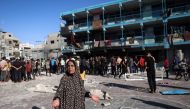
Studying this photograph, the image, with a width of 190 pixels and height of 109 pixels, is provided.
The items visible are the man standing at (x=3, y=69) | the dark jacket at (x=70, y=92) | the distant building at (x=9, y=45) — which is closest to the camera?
the dark jacket at (x=70, y=92)

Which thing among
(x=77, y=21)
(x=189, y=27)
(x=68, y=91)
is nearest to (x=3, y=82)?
(x=68, y=91)

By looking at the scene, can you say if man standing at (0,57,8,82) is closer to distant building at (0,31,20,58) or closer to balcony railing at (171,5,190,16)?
balcony railing at (171,5,190,16)

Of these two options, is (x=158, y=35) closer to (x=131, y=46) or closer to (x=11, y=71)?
(x=131, y=46)

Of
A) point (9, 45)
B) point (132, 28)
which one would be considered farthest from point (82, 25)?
point (9, 45)

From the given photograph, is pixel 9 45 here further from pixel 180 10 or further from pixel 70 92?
pixel 70 92

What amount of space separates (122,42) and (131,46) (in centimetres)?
167

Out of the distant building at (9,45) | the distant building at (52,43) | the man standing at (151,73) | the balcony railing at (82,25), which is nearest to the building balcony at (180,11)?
the balcony railing at (82,25)

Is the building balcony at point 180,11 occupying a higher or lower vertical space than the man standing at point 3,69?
higher

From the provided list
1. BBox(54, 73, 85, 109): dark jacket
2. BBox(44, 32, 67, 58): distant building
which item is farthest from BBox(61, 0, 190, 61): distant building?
BBox(54, 73, 85, 109): dark jacket

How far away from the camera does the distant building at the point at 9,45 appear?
61784 mm

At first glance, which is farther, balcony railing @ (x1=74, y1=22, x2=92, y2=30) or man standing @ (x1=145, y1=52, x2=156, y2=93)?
balcony railing @ (x1=74, y1=22, x2=92, y2=30)

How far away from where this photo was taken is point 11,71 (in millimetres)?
20047

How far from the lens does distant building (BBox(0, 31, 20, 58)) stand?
61784mm

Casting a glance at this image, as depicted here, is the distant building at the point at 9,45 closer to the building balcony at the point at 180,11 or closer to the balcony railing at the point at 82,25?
the balcony railing at the point at 82,25
